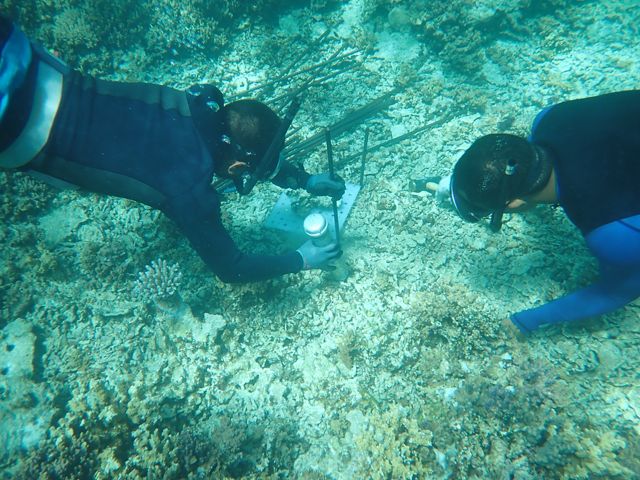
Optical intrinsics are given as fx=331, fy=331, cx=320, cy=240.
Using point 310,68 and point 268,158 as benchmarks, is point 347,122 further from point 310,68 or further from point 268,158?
point 268,158

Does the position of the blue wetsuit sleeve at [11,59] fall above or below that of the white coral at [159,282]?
above

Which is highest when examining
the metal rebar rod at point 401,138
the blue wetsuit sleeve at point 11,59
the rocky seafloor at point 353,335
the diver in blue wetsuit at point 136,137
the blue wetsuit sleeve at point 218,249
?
the blue wetsuit sleeve at point 11,59

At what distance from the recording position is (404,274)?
413 cm

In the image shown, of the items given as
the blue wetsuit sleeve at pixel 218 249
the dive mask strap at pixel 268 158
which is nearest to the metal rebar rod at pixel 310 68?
the dive mask strap at pixel 268 158

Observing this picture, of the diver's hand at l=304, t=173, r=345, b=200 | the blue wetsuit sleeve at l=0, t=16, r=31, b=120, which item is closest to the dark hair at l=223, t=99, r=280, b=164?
the diver's hand at l=304, t=173, r=345, b=200

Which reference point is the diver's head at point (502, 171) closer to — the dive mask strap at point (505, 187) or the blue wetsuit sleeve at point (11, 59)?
the dive mask strap at point (505, 187)

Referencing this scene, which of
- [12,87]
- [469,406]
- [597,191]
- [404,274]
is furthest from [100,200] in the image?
[597,191]

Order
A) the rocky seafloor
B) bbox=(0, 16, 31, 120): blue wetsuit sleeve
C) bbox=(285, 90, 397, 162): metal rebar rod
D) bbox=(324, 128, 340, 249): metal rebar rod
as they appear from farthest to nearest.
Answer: bbox=(285, 90, 397, 162): metal rebar rod, the rocky seafloor, bbox=(324, 128, 340, 249): metal rebar rod, bbox=(0, 16, 31, 120): blue wetsuit sleeve

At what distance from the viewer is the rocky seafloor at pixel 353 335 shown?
309 centimetres

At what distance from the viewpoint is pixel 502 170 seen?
2.34 metres

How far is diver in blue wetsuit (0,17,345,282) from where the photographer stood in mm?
2322

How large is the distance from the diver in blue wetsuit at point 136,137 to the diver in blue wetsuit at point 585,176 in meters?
1.54

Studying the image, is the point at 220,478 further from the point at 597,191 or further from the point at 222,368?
the point at 597,191

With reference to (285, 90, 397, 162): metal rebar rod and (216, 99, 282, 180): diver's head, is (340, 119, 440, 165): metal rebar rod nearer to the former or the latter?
(285, 90, 397, 162): metal rebar rod
